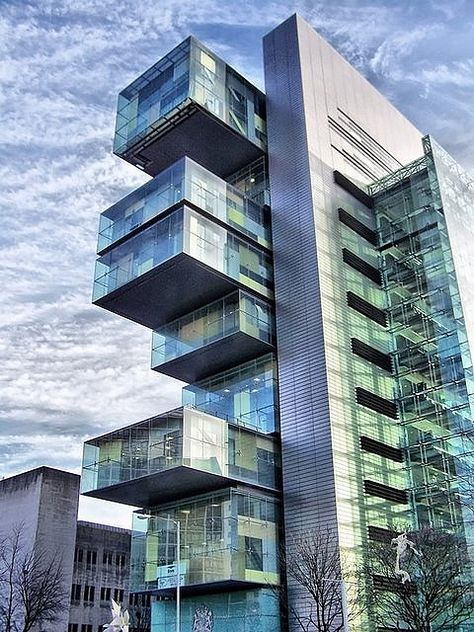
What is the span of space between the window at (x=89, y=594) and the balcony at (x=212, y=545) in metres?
38.2

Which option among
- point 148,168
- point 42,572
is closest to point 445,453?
point 148,168

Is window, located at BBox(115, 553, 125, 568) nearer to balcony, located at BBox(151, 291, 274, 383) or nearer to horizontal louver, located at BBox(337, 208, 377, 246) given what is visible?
balcony, located at BBox(151, 291, 274, 383)

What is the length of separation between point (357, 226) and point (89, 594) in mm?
48120

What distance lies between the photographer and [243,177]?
48094 millimetres

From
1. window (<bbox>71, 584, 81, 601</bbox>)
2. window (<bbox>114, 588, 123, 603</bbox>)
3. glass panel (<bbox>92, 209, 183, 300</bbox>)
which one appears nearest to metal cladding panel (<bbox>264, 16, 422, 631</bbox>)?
glass panel (<bbox>92, 209, 183, 300</bbox>)

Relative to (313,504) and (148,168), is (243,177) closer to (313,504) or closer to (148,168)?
(148,168)

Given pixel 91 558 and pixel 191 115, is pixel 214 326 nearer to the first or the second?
pixel 191 115

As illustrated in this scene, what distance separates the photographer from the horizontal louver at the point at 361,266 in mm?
42750

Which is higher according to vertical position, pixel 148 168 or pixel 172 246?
pixel 148 168

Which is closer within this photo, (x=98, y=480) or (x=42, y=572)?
(x=98, y=480)

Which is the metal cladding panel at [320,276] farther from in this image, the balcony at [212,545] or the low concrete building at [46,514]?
the low concrete building at [46,514]

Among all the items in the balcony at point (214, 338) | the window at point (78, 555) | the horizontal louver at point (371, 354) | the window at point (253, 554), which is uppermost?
the balcony at point (214, 338)

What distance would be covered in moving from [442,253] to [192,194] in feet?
49.2

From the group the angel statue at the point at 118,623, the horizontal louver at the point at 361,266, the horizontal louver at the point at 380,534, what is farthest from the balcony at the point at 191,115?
the angel statue at the point at 118,623
